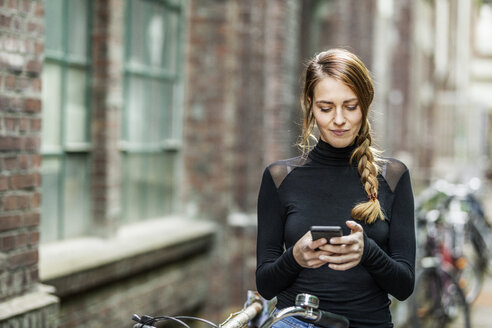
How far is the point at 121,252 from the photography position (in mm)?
5008

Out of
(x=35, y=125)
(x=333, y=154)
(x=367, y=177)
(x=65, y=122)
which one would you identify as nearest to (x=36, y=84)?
(x=35, y=125)

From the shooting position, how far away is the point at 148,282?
5.55m

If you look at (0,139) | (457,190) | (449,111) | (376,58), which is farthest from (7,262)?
(449,111)

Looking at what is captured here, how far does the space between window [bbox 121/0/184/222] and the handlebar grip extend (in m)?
3.61

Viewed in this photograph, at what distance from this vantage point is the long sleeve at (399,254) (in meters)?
2.08

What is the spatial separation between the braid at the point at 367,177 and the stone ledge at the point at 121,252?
98.9 inches

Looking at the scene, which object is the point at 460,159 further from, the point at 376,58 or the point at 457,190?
the point at 457,190

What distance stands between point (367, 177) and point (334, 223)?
6.8 inches

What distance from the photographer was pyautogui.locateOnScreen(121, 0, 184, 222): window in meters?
5.60

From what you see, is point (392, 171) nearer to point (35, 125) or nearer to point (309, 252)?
point (309, 252)

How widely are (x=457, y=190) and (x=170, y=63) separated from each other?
4.28 meters

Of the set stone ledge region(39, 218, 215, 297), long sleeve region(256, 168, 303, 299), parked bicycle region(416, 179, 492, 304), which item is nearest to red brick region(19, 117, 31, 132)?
stone ledge region(39, 218, 215, 297)

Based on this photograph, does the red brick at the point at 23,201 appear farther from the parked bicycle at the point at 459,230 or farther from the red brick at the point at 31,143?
the parked bicycle at the point at 459,230

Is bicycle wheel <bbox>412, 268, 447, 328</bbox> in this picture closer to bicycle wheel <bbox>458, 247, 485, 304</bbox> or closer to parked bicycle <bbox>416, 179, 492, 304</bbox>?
parked bicycle <bbox>416, 179, 492, 304</bbox>
